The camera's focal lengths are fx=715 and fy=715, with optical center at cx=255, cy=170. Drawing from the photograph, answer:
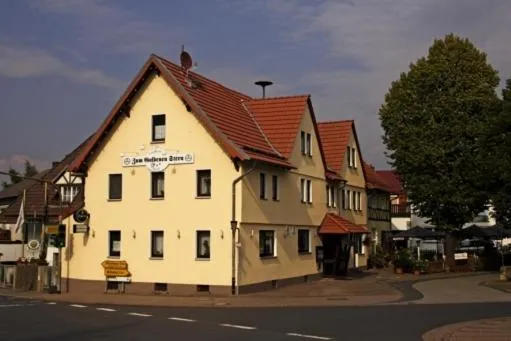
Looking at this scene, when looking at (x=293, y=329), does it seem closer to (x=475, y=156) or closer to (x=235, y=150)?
(x=235, y=150)

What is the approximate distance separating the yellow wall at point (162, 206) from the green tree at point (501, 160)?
14.9 metres

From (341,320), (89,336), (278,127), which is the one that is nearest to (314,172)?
(278,127)

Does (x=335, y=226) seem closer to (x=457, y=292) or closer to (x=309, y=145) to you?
(x=309, y=145)

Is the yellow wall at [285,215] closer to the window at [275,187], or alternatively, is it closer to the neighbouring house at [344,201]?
the window at [275,187]

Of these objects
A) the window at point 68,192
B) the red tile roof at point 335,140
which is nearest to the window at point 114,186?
the window at point 68,192

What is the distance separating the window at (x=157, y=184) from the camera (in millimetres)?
31203

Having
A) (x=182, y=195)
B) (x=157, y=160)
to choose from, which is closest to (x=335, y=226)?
(x=182, y=195)

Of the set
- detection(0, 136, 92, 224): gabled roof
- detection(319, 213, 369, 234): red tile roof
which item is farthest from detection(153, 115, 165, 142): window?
detection(0, 136, 92, 224): gabled roof

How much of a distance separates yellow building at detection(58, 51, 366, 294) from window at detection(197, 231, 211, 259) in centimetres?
4

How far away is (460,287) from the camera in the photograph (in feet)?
108

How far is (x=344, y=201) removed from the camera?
4400cm

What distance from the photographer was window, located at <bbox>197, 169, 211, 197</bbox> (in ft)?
99.2

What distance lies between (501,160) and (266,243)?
13152 mm

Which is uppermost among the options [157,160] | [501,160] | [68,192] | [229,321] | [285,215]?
[501,160]
